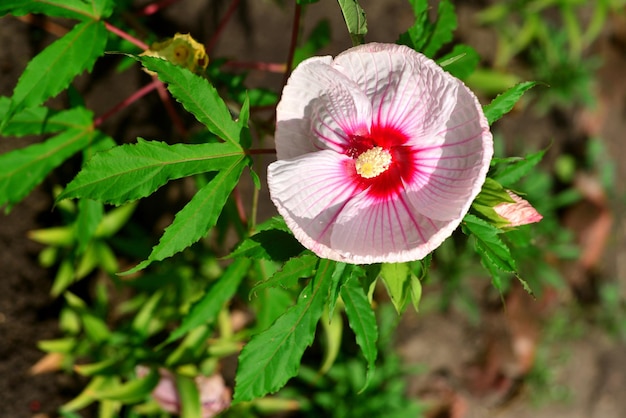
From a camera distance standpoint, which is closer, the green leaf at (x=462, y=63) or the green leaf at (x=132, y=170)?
the green leaf at (x=132, y=170)

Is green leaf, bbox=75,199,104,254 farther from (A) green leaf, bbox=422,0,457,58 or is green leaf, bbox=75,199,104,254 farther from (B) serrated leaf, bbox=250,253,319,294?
(A) green leaf, bbox=422,0,457,58

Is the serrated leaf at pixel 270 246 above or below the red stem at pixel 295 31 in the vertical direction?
below

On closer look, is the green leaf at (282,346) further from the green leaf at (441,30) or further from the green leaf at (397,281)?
the green leaf at (441,30)

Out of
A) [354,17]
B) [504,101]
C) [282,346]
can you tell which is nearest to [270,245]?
[282,346]

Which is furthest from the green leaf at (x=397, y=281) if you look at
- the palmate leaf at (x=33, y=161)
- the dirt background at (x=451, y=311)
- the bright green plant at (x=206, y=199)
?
the dirt background at (x=451, y=311)

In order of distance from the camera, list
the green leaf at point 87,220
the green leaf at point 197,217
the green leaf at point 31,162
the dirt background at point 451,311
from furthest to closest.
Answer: the dirt background at point 451,311 → the green leaf at point 87,220 → the green leaf at point 31,162 → the green leaf at point 197,217

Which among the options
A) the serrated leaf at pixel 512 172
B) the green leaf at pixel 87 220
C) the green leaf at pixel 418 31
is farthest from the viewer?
the green leaf at pixel 87 220

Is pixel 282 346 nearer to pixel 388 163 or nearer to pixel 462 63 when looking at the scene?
pixel 388 163

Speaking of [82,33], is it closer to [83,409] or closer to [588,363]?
[83,409]
